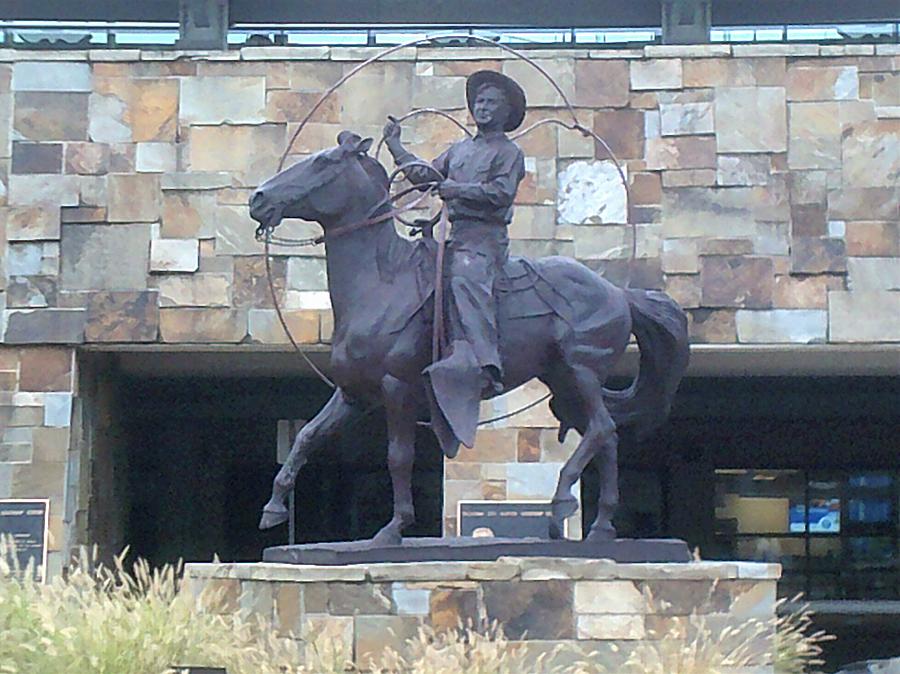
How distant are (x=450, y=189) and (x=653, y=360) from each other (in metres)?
1.72

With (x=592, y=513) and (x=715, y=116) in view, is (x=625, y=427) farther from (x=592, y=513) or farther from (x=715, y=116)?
(x=592, y=513)

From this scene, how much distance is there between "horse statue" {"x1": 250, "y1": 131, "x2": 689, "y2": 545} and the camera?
27.9 ft

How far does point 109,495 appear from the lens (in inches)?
725

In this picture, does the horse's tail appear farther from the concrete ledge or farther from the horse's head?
the horse's head

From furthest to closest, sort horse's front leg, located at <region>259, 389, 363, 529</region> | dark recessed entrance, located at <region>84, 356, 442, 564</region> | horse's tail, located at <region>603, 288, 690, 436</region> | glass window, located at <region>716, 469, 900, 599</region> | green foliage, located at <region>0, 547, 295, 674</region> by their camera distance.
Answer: glass window, located at <region>716, 469, 900, 599</region> → dark recessed entrance, located at <region>84, 356, 442, 564</region> → horse's tail, located at <region>603, 288, 690, 436</region> → horse's front leg, located at <region>259, 389, 363, 529</region> → green foliage, located at <region>0, 547, 295, 674</region>

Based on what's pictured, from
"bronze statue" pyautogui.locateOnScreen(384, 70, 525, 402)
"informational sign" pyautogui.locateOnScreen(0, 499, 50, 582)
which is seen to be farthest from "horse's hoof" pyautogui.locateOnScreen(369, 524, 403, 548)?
"informational sign" pyautogui.locateOnScreen(0, 499, 50, 582)

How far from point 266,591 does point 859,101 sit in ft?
32.9

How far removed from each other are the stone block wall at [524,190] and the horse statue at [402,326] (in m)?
6.90

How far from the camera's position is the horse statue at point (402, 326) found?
850 cm

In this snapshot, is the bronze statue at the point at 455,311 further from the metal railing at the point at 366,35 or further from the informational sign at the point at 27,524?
the metal railing at the point at 366,35

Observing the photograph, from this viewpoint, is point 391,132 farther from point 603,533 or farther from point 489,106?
point 603,533

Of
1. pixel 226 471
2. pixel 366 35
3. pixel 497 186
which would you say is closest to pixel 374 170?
pixel 497 186

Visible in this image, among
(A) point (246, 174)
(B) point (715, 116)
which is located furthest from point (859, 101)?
(A) point (246, 174)

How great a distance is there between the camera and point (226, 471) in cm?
2312
